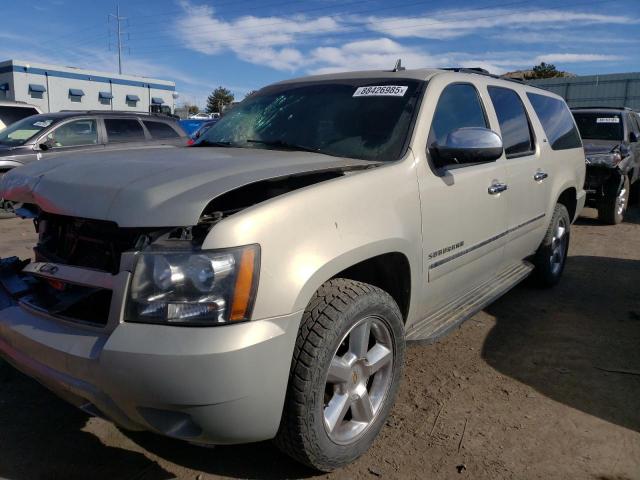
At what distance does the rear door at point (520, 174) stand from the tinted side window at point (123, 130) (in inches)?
271

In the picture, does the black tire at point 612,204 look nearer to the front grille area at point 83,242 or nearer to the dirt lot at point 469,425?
the dirt lot at point 469,425

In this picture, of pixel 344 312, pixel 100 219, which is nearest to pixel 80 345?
pixel 100 219

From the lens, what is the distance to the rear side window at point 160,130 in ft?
31.1

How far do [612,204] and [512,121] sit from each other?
5196mm

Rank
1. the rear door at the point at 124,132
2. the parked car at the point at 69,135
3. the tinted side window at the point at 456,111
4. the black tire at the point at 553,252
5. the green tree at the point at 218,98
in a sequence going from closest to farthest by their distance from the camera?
the tinted side window at the point at 456,111, the black tire at the point at 553,252, the parked car at the point at 69,135, the rear door at the point at 124,132, the green tree at the point at 218,98

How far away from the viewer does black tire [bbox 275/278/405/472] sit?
6.63ft

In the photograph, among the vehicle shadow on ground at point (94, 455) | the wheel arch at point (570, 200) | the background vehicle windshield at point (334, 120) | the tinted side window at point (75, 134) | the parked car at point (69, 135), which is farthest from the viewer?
the tinted side window at point (75, 134)

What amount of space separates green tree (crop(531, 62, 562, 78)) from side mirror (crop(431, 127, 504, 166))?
47214mm

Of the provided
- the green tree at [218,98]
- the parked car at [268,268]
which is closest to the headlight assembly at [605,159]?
the parked car at [268,268]

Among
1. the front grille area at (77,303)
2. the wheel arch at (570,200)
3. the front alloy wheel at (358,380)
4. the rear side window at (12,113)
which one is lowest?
the front alloy wheel at (358,380)

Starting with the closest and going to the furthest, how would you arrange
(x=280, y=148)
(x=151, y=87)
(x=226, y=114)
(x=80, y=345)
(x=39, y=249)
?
1. (x=80, y=345)
2. (x=39, y=249)
3. (x=280, y=148)
4. (x=226, y=114)
5. (x=151, y=87)

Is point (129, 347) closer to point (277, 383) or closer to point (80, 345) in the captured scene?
point (80, 345)

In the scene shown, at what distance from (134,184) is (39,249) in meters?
0.74

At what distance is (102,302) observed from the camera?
81.2 inches
